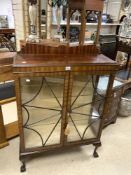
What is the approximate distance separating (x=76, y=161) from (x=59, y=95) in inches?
30.0

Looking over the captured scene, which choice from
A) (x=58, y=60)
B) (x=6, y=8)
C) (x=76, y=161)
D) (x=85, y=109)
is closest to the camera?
(x=58, y=60)

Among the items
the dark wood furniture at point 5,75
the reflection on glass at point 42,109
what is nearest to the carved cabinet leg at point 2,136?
the dark wood furniture at point 5,75

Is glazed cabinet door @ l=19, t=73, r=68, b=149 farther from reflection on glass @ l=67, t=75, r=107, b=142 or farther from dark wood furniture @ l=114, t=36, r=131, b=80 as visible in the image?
dark wood furniture @ l=114, t=36, r=131, b=80

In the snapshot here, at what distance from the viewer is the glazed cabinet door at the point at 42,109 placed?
3.78ft

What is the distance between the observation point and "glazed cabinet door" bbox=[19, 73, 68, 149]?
1.15 m

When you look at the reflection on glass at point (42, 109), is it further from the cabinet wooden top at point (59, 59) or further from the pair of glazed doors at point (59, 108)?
the cabinet wooden top at point (59, 59)

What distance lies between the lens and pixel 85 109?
1.45 meters

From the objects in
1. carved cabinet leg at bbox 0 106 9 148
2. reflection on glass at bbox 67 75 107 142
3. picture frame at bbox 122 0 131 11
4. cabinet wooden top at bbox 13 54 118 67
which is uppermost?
picture frame at bbox 122 0 131 11

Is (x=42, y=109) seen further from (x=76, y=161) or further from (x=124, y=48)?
(x=124, y=48)

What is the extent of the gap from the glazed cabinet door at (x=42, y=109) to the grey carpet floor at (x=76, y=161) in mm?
253

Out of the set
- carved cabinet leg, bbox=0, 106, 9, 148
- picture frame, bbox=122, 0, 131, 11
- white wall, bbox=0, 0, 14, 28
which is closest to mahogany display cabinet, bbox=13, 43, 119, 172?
carved cabinet leg, bbox=0, 106, 9, 148

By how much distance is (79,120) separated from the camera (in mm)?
1488

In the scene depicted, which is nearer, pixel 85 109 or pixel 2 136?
pixel 85 109

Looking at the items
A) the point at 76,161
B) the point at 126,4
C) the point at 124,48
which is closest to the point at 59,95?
the point at 76,161
